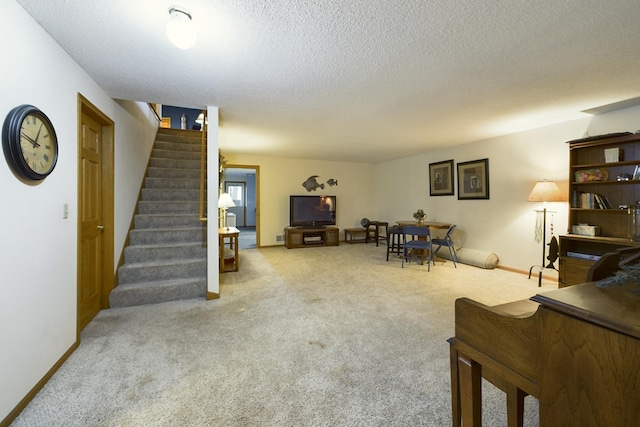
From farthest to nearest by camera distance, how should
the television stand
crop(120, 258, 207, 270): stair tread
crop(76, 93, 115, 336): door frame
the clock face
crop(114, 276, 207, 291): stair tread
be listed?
the television stand < crop(120, 258, 207, 270): stair tread < crop(114, 276, 207, 291): stair tread < crop(76, 93, 115, 336): door frame < the clock face

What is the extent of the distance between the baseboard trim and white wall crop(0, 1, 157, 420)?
0.08ft

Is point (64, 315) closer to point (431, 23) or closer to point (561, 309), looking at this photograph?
point (561, 309)

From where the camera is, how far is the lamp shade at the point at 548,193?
3619 millimetres

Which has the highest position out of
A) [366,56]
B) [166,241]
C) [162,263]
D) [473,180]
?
[366,56]

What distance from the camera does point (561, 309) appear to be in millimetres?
675

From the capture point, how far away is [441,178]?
18.6 ft

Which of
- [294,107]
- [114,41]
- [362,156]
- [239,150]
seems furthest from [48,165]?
[362,156]

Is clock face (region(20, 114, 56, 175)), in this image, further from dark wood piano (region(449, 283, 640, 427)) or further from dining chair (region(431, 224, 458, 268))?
dining chair (region(431, 224, 458, 268))

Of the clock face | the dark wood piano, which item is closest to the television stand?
the clock face

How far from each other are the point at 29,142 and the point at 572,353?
264cm

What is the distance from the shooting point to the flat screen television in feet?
22.1

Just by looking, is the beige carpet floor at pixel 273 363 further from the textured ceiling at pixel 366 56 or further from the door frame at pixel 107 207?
the textured ceiling at pixel 366 56

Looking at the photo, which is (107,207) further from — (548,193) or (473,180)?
(473,180)

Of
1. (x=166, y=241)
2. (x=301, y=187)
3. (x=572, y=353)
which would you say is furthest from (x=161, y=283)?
(x=301, y=187)
